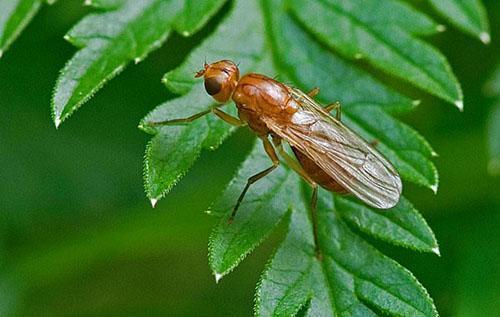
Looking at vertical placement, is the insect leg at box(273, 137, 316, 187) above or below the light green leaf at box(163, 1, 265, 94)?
below

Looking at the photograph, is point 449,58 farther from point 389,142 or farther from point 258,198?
point 258,198

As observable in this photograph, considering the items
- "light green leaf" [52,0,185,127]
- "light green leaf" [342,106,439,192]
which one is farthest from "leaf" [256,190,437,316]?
"light green leaf" [52,0,185,127]

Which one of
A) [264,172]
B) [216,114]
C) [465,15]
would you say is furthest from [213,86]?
[465,15]

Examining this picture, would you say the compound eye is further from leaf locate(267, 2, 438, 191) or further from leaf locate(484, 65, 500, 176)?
leaf locate(484, 65, 500, 176)

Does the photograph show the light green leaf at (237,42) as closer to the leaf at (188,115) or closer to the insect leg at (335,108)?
the leaf at (188,115)

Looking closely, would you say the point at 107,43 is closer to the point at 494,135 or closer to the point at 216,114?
the point at 216,114
